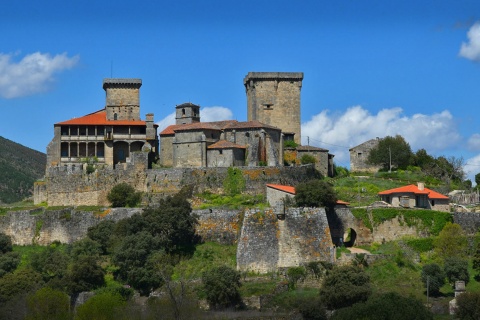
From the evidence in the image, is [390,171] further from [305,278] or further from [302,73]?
[305,278]

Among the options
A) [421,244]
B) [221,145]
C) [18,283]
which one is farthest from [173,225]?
[421,244]

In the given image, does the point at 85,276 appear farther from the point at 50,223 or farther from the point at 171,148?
the point at 171,148

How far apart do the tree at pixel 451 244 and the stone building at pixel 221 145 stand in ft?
51.7

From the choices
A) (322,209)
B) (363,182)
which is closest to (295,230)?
(322,209)

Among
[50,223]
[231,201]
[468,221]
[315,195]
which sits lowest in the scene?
[468,221]

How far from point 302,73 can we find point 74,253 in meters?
26.0

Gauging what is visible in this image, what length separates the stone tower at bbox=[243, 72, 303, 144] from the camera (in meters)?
81.2

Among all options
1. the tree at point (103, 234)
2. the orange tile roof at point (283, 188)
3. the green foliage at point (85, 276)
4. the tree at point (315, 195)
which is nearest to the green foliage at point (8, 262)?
the tree at point (103, 234)

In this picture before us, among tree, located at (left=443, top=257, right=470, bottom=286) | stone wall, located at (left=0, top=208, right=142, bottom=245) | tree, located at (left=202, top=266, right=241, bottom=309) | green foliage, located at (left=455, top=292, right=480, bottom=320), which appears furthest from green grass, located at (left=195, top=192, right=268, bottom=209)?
green foliage, located at (left=455, top=292, right=480, bottom=320)

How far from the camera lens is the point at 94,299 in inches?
2149

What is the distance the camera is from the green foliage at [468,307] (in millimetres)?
52000

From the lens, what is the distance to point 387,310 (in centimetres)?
5138

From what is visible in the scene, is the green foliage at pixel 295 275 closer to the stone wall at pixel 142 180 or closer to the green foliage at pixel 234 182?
the stone wall at pixel 142 180

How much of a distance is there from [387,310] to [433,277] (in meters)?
6.25
